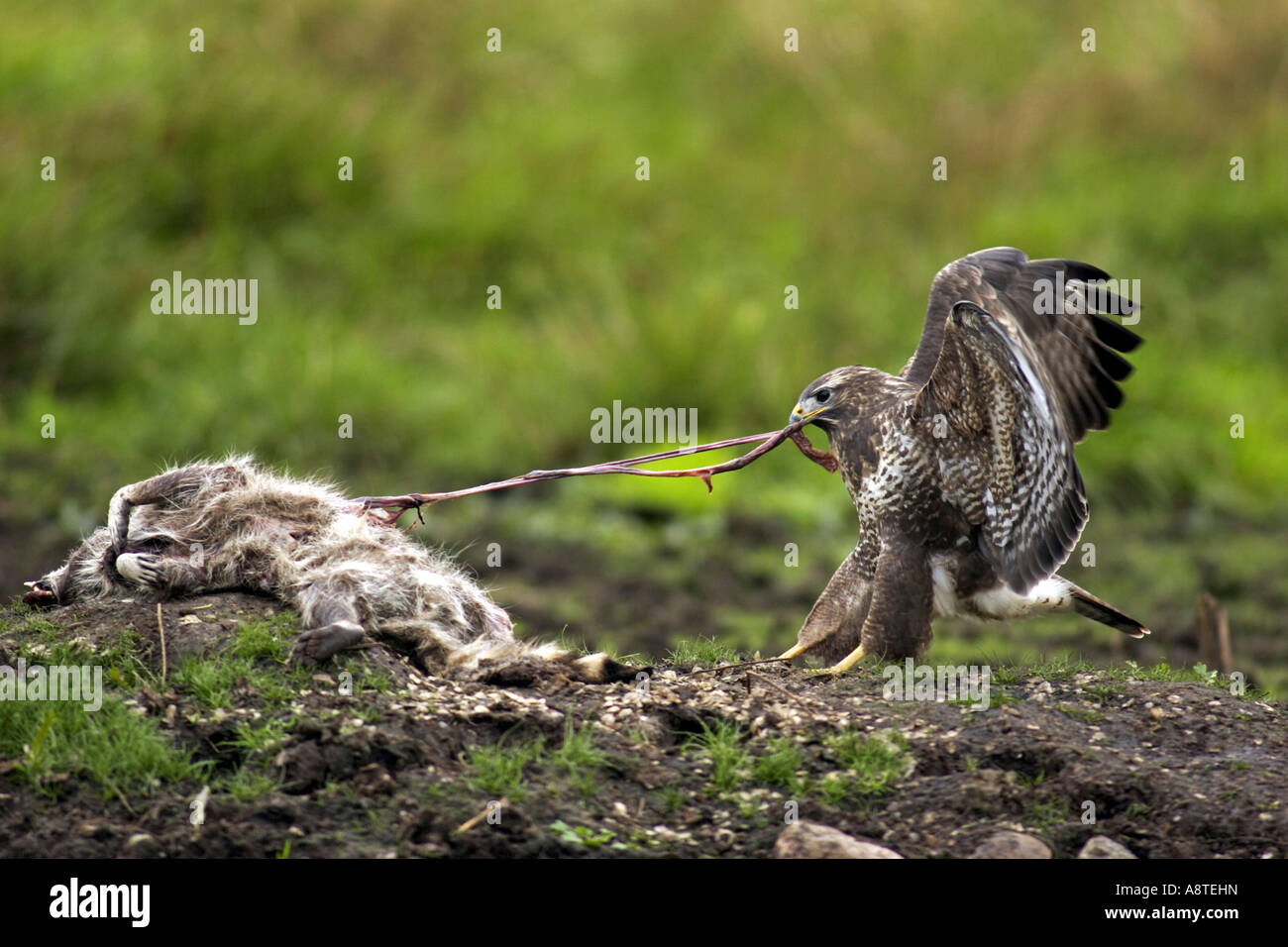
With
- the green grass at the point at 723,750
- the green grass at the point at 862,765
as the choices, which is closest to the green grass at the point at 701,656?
the green grass at the point at 723,750

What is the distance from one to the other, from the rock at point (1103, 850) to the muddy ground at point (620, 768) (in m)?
0.06

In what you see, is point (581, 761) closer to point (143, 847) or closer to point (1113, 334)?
point (143, 847)

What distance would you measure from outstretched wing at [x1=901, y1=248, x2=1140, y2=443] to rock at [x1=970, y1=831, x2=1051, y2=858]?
1.86m

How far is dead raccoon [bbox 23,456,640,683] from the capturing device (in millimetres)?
4320

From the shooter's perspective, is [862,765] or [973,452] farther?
[973,452]

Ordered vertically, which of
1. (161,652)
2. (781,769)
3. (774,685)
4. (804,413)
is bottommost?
(781,769)

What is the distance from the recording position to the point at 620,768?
12.5ft

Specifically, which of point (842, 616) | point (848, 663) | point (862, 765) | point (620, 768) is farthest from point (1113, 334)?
point (620, 768)

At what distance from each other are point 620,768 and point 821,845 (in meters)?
0.61

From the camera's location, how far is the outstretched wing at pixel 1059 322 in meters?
5.02

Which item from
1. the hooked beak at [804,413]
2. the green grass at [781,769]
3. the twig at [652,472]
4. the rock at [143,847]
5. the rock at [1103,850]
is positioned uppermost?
the hooked beak at [804,413]

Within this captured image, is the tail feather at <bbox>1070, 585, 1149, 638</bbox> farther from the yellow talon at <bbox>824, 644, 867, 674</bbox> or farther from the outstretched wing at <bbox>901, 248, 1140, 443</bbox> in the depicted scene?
the yellow talon at <bbox>824, 644, 867, 674</bbox>

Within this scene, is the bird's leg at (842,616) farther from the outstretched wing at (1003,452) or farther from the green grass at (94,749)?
the green grass at (94,749)

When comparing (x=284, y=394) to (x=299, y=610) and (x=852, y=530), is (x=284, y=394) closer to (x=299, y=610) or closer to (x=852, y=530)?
(x=852, y=530)
